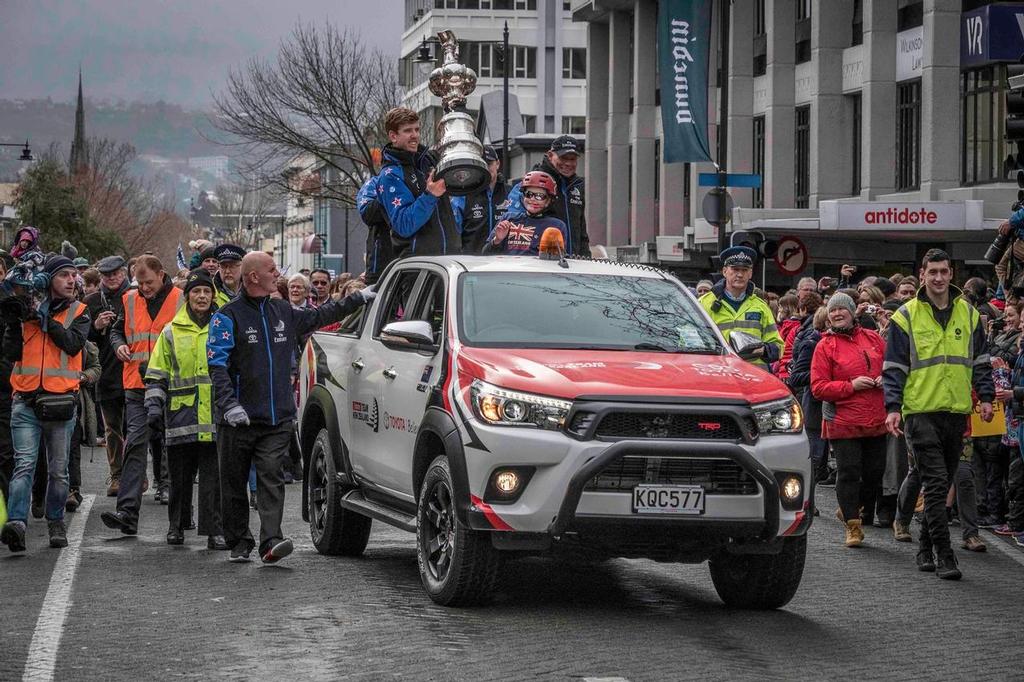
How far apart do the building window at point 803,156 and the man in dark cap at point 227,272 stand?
3243 centimetres

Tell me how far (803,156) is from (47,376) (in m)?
34.6

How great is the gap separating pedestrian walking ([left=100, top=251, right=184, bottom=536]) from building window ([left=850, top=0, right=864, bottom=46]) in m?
29.4

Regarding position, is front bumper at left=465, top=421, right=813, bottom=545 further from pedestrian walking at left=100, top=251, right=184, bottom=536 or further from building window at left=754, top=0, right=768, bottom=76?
building window at left=754, top=0, right=768, bottom=76

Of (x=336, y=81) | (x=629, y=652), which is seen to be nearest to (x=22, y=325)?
(x=629, y=652)

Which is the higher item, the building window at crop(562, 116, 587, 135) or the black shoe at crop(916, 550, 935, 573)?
the building window at crop(562, 116, 587, 135)

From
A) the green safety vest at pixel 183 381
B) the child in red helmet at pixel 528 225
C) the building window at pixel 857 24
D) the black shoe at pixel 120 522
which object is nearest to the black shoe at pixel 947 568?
the child in red helmet at pixel 528 225

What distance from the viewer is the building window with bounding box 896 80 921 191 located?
39031 millimetres

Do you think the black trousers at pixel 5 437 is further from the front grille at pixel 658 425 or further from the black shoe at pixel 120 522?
the front grille at pixel 658 425

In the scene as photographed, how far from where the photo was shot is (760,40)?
158 ft

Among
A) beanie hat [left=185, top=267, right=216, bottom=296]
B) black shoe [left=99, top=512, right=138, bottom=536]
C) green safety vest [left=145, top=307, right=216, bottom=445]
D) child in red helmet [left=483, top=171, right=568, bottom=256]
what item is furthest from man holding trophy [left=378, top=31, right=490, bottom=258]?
black shoe [left=99, top=512, right=138, bottom=536]

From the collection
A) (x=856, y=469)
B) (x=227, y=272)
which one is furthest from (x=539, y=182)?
(x=856, y=469)

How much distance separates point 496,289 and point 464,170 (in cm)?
289

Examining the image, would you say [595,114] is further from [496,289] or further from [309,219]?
[309,219]

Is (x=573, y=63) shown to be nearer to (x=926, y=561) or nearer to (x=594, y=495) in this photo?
(x=926, y=561)
